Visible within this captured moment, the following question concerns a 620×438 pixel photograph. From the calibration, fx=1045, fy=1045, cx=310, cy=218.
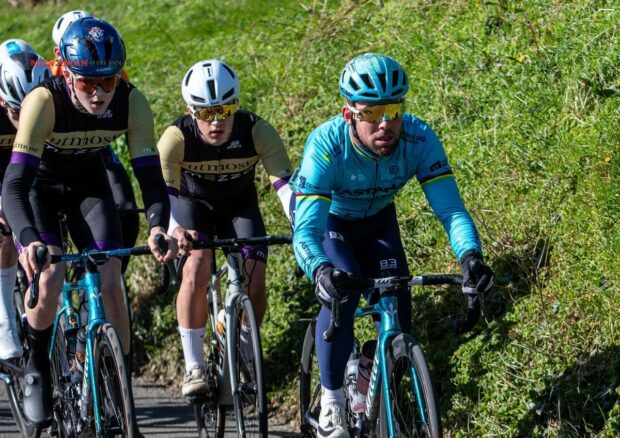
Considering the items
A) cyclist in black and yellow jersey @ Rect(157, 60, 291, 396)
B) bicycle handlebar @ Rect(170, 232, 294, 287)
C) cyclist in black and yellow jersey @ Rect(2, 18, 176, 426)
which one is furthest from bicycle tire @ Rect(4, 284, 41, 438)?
bicycle handlebar @ Rect(170, 232, 294, 287)

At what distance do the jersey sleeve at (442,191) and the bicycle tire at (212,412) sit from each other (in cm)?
210

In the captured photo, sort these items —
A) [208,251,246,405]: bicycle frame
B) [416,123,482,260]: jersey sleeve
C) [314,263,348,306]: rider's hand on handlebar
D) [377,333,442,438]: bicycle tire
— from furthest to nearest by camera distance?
1. [208,251,246,405]: bicycle frame
2. [416,123,482,260]: jersey sleeve
3. [314,263,348,306]: rider's hand on handlebar
4. [377,333,442,438]: bicycle tire

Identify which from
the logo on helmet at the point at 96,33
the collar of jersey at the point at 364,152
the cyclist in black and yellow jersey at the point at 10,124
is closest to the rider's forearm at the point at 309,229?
the collar of jersey at the point at 364,152

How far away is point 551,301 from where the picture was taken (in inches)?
247

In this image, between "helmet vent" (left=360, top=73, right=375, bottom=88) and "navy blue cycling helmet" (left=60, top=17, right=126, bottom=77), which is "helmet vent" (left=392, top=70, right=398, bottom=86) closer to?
"helmet vent" (left=360, top=73, right=375, bottom=88)

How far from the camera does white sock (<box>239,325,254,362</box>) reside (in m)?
6.31

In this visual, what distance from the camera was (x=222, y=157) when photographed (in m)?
6.83

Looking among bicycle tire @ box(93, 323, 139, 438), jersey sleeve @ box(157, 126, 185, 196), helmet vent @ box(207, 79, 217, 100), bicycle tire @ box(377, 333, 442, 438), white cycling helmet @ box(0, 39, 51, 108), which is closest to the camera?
bicycle tire @ box(377, 333, 442, 438)

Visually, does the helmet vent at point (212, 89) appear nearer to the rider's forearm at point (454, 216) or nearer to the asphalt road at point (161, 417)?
the rider's forearm at point (454, 216)

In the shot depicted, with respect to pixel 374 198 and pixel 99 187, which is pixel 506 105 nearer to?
pixel 374 198

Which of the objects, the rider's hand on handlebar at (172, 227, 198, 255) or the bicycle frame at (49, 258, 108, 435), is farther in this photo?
the rider's hand on handlebar at (172, 227, 198, 255)

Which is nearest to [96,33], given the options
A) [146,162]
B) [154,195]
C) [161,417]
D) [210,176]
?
[146,162]

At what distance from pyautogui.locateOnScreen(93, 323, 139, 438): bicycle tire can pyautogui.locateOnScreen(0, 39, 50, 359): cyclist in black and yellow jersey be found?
1746mm

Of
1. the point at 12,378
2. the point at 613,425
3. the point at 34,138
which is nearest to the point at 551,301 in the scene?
the point at 613,425
